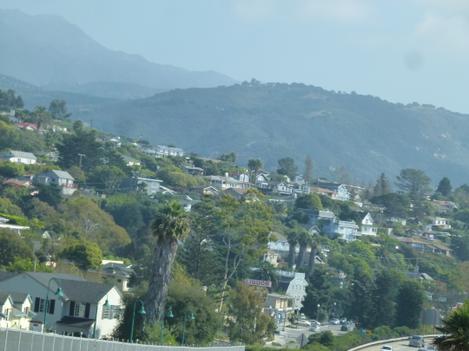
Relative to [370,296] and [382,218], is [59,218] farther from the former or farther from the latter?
[382,218]

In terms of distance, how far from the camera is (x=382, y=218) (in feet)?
597

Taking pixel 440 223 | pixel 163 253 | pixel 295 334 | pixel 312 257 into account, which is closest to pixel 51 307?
pixel 163 253

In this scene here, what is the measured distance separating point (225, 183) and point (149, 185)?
21.4m

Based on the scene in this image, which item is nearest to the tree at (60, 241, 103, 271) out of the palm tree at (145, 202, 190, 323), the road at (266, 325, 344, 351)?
the road at (266, 325, 344, 351)

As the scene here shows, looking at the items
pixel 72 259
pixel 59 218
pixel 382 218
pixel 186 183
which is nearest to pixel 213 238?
pixel 72 259

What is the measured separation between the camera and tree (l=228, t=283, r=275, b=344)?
251ft

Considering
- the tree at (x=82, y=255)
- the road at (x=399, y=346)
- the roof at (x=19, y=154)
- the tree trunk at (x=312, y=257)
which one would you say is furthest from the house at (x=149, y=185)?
the road at (x=399, y=346)

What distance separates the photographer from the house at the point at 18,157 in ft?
480

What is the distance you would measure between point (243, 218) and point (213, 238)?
96.2 inches

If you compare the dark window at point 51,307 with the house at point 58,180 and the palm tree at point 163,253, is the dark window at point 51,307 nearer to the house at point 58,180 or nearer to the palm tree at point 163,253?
the palm tree at point 163,253

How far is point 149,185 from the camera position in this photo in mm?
155000

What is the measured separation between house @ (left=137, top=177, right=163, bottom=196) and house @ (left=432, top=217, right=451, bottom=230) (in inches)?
1749

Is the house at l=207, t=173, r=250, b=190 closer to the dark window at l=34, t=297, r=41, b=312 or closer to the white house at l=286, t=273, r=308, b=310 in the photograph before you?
the white house at l=286, t=273, r=308, b=310

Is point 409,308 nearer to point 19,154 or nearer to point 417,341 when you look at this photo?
point 417,341
